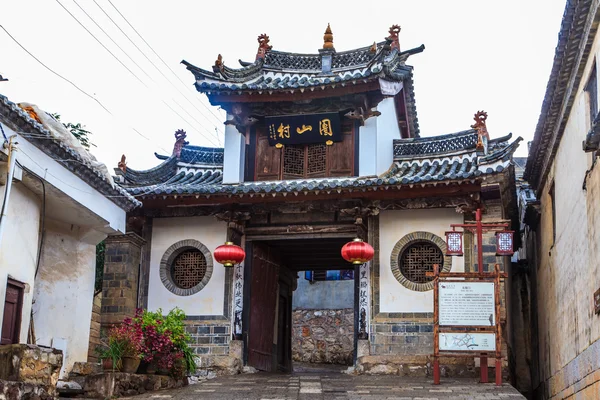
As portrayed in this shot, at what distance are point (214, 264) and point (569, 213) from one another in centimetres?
716

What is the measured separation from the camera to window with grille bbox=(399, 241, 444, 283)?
1537 centimetres

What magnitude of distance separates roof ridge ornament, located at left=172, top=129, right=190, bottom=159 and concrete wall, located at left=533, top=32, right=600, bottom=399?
808cm

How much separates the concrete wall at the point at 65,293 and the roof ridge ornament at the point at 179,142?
15.7 feet

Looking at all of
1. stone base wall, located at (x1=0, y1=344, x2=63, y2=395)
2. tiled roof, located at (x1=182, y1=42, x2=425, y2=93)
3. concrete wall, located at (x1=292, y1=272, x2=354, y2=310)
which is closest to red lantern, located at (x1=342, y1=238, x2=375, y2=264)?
tiled roof, located at (x1=182, y1=42, x2=425, y2=93)

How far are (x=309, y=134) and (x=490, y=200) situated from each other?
13.4ft

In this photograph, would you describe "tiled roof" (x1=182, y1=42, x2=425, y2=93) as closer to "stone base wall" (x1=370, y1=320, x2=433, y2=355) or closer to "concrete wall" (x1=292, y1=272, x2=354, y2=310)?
"stone base wall" (x1=370, y1=320, x2=433, y2=355)

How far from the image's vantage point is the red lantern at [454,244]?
13.4 metres

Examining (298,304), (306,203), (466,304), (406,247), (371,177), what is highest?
(371,177)

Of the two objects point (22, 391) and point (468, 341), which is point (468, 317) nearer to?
point (468, 341)

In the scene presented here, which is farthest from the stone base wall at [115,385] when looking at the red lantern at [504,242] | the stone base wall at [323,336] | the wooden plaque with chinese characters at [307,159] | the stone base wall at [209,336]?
the stone base wall at [323,336]

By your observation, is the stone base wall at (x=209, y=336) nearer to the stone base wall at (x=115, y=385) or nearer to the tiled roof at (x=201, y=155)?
the stone base wall at (x=115, y=385)

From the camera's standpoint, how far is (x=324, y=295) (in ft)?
86.7

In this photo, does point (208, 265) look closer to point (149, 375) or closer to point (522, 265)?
point (149, 375)

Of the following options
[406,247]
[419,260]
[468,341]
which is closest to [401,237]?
[406,247]
